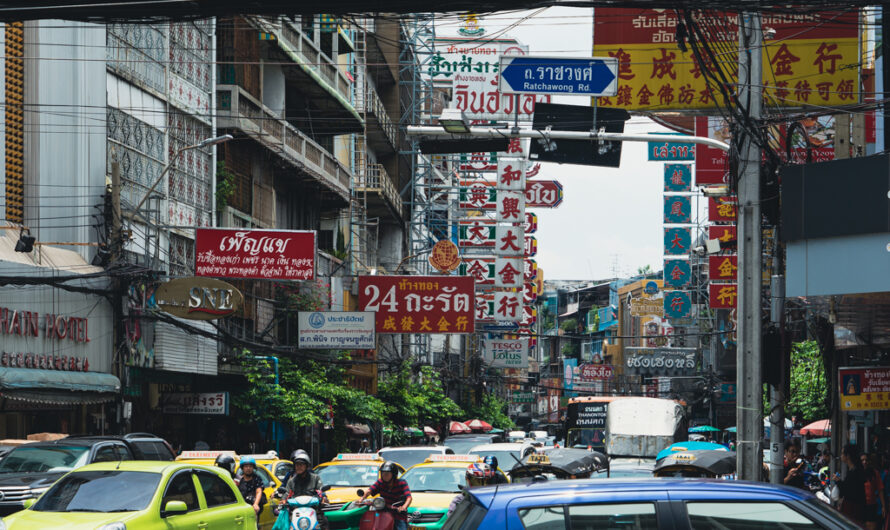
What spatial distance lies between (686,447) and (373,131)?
1478 inches

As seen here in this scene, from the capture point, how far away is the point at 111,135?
88.7 feet

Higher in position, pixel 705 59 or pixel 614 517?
pixel 705 59

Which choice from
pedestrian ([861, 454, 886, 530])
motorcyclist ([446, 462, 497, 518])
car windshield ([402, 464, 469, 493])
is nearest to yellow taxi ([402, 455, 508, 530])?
car windshield ([402, 464, 469, 493])

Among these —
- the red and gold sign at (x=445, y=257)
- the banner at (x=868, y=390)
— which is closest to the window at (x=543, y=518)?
the banner at (x=868, y=390)

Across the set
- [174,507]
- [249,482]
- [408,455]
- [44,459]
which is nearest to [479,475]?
[249,482]

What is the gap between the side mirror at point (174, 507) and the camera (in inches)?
478

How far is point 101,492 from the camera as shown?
12398 mm

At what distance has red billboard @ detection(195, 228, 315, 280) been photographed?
2773cm

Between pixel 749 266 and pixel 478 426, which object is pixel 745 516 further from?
pixel 478 426

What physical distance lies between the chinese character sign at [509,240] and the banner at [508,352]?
1608 cm

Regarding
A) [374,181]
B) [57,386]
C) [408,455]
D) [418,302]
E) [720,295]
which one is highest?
[374,181]

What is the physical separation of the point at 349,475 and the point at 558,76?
7.60 m

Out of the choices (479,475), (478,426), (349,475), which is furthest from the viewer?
(478,426)

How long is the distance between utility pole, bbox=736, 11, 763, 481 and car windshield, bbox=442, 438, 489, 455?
22.6 m
